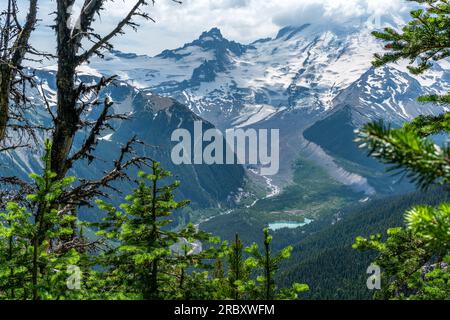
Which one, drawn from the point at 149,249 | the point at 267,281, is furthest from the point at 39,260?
the point at 267,281

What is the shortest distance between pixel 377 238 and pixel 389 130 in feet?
31.0

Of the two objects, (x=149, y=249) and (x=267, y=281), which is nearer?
(x=149, y=249)

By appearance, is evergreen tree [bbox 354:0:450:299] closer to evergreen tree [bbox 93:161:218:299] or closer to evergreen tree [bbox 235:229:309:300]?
evergreen tree [bbox 235:229:309:300]

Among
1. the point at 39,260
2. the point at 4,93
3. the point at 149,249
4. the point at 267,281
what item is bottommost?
the point at 267,281

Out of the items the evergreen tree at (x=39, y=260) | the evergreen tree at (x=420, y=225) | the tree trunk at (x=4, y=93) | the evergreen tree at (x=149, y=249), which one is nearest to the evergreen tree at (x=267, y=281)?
the evergreen tree at (x=149, y=249)

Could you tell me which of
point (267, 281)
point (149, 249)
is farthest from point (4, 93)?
point (267, 281)

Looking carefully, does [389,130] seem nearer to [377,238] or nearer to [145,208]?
[145,208]

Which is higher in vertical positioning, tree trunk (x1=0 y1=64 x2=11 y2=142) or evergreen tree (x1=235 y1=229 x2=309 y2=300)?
tree trunk (x1=0 y1=64 x2=11 y2=142)

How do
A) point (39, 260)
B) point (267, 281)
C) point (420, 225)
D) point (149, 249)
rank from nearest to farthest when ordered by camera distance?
point (420, 225) < point (39, 260) < point (149, 249) < point (267, 281)

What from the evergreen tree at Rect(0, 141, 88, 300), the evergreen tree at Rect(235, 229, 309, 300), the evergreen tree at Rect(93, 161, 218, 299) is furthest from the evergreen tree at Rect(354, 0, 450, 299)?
the evergreen tree at Rect(0, 141, 88, 300)

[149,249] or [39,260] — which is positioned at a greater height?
[149,249]

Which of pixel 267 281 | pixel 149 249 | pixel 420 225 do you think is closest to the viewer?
pixel 420 225

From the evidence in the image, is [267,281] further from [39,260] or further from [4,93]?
[4,93]
